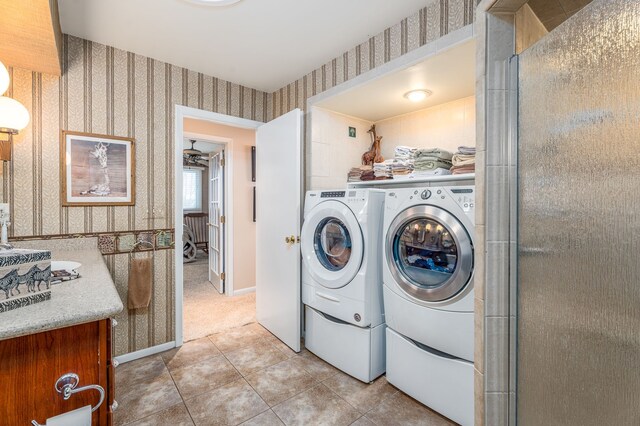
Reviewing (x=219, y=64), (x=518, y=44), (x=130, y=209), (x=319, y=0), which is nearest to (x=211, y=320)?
(x=130, y=209)

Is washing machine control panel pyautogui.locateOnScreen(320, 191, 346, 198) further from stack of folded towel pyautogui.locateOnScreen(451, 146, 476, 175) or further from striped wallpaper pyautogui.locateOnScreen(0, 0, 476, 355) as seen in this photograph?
striped wallpaper pyautogui.locateOnScreen(0, 0, 476, 355)

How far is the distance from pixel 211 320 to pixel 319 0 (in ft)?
9.56

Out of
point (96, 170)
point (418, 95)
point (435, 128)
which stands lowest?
point (96, 170)

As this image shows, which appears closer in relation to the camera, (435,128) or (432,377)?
(432,377)

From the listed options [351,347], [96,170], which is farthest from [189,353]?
[96,170]

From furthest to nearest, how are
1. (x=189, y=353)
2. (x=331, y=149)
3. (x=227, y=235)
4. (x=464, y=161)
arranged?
(x=227, y=235), (x=331, y=149), (x=189, y=353), (x=464, y=161)

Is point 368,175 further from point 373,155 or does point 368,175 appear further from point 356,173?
point 373,155

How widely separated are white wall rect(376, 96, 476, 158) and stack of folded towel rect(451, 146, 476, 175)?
48 cm

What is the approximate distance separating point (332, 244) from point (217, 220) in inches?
95.9

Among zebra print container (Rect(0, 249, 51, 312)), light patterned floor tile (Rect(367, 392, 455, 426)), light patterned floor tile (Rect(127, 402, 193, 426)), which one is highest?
zebra print container (Rect(0, 249, 51, 312))

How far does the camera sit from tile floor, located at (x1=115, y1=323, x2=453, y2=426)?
1.66m

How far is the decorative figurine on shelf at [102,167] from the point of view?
2119mm

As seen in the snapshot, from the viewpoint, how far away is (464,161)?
1823 mm

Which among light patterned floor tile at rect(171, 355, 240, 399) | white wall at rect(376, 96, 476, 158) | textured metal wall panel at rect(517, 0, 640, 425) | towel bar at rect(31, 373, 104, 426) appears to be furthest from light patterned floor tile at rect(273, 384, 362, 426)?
white wall at rect(376, 96, 476, 158)
